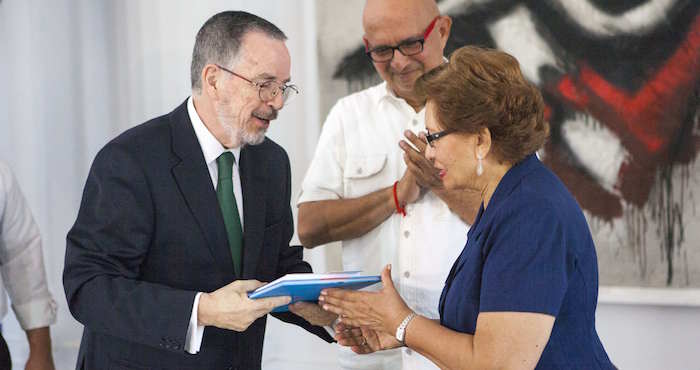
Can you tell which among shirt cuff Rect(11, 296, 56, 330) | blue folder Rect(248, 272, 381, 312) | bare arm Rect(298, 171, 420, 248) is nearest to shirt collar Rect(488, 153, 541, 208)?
blue folder Rect(248, 272, 381, 312)

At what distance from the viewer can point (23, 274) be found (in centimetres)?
263

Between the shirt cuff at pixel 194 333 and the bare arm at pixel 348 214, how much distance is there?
2.53ft

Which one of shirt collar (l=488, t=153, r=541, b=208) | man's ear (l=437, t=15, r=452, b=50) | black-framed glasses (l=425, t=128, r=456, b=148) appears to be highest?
man's ear (l=437, t=15, r=452, b=50)

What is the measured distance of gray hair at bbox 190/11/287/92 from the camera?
2.21 metres

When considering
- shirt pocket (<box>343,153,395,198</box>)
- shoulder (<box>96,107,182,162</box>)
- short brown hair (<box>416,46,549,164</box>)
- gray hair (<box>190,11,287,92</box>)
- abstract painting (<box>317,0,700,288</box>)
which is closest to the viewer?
short brown hair (<box>416,46,549,164</box>)

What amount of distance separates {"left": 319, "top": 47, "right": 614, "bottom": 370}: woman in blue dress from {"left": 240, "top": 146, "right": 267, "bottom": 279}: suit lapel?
46 cm

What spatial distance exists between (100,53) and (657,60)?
2.52 m

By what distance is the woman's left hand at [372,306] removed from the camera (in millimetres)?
1855

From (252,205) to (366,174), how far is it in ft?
1.84

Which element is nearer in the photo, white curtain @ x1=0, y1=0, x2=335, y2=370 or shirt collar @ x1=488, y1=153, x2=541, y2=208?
shirt collar @ x1=488, y1=153, x2=541, y2=208

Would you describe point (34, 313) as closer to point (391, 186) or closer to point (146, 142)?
point (146, 142)

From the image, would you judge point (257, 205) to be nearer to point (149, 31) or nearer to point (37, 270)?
A: point (37, 270)

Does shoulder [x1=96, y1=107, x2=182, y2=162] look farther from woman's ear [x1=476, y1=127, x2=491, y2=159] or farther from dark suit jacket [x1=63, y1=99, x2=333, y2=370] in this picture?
woman's ear [x1=476, y1=127, x2=491, y2=159]

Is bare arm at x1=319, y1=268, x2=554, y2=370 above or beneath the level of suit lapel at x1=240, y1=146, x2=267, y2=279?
beneath
